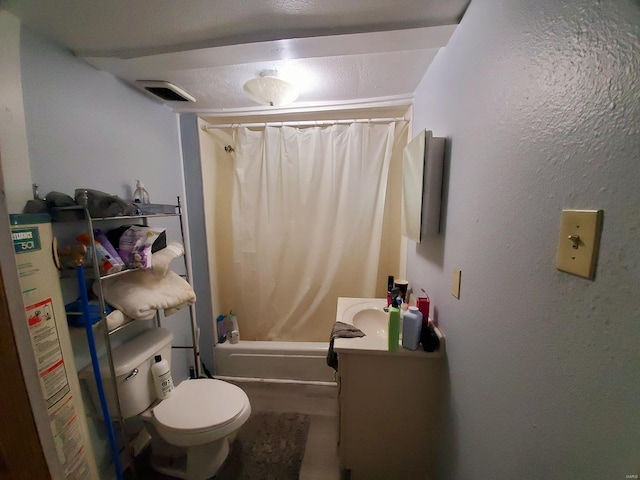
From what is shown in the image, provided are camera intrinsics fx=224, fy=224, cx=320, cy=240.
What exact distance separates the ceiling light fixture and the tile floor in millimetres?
2049

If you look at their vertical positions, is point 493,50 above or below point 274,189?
above

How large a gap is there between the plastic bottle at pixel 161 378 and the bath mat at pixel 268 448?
21.2 inches

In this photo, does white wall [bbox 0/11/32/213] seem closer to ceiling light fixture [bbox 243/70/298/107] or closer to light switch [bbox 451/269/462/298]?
ceiling light fixture [bbox 243/70/298/107]

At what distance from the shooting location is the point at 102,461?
3.61 ft

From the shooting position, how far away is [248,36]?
3.08 ft

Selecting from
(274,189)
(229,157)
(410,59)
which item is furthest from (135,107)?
(410,59)

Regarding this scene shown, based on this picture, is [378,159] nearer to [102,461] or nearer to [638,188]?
[638,188]

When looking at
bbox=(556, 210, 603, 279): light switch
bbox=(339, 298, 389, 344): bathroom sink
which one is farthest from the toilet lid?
bbox=(556, 210, 603, 279): light switch

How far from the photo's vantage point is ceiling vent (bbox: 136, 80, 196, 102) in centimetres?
124

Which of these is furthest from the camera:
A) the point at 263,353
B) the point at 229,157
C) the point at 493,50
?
the point at 229,157

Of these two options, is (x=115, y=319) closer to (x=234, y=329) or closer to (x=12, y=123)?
(x=12, y=123)

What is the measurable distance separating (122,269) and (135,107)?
0.96 metres

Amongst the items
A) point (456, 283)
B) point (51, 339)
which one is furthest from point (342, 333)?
point (51, 339)

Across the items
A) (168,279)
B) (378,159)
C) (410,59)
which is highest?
(410,59)
